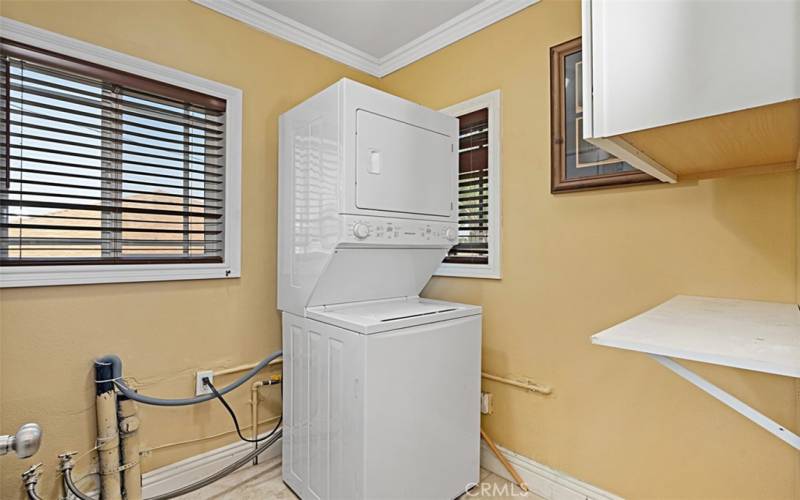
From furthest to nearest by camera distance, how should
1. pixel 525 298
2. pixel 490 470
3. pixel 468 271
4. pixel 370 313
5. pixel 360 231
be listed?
1. pixel 468 271
2. pixel 490 470
3. pixel 525 298
4. pixel 370 313
5. pixel 360 231

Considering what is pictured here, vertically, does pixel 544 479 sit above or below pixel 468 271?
below

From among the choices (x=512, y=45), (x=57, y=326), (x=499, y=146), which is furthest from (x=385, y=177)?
(x=57, y=326)

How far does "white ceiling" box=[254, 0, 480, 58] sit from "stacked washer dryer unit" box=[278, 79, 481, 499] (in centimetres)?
64

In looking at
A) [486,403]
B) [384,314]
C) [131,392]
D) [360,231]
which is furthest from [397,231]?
[131,392]

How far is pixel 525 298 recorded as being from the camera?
2.14m

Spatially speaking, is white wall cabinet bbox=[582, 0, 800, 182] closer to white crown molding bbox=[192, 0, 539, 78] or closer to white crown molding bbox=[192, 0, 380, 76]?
white crown molding bbox=[192, 0, 539, 78]

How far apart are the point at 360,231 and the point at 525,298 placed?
98cm

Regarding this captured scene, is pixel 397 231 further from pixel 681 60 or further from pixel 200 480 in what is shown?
pixel 200 480

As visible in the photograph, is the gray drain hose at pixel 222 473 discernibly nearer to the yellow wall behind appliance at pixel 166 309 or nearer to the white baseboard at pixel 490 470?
the white baseboard at pixel 490 470

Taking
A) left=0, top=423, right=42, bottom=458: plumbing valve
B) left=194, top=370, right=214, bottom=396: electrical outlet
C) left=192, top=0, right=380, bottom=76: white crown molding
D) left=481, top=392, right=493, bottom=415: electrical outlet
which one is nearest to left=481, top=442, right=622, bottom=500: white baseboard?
left=481, top=392, right=493, bottom=415: electrical outlet

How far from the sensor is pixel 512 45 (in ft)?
7.16

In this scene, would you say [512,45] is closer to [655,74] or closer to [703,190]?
[703,190]

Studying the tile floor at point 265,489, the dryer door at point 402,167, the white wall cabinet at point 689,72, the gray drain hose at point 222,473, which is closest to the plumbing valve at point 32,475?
the gray drain hose at point 222,473

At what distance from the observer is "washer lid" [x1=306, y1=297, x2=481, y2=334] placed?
1.67 m
